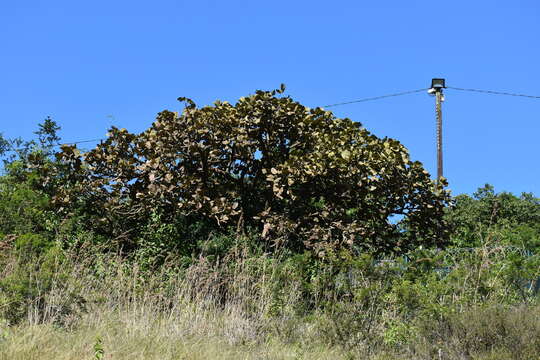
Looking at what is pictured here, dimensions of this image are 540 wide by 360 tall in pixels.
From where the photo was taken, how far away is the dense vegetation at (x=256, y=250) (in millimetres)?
6633

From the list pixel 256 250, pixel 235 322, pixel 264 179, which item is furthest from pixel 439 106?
pixel 235 322

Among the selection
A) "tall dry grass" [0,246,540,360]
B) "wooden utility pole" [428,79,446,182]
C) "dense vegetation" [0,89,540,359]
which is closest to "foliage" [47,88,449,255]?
"dense vegetation" [0,89,540,359]

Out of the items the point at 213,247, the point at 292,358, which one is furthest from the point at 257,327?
the point at 213,247

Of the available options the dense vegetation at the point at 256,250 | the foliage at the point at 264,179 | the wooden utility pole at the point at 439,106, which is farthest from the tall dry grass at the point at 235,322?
the wooden utility pole at the point at 439,106

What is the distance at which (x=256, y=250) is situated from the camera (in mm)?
8938

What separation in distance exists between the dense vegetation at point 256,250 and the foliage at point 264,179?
3 centimetres

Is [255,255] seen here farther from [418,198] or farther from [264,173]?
[418,198]

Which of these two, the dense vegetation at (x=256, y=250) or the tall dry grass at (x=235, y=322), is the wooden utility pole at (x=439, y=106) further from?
the tall dry grass at (x=235, y=322)

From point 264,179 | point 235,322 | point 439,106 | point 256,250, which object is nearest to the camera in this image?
point 235,322

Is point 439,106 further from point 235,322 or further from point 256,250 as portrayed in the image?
point 235,322

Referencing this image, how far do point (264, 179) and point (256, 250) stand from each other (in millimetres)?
1597

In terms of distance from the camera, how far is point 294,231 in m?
9.35

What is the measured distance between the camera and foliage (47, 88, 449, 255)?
9.17 metres

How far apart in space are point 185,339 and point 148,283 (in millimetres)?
2377
